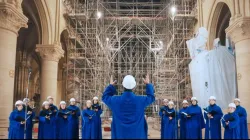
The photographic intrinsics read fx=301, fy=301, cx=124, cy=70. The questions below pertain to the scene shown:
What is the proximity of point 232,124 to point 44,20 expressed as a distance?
11096 millimetres

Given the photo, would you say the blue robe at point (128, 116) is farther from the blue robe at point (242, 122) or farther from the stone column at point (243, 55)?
the stone column at point (243, 55)

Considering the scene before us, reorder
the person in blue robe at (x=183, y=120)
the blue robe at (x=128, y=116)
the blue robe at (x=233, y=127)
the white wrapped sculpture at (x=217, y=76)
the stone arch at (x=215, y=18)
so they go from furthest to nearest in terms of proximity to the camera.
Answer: the stone arch at (x=215, y=18), the white wrapped sculpture at (x=217, y=76), the person in blue robe at (x=183, y=120), the blue robe at (x=233, y=127), the blue robe at (x=128, y=116)

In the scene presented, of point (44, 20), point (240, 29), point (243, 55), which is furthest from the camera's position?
point (44, 20)

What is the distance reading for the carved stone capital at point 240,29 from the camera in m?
11.2

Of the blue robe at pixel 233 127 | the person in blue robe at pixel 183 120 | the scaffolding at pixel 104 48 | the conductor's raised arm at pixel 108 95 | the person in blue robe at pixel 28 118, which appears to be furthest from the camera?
the scaffolding at pixel 104 48

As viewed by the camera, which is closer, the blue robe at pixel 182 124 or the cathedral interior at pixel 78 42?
the blue robe at pixel 182 124

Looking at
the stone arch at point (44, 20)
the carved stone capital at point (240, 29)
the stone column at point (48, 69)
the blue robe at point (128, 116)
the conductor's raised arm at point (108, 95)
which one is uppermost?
the stone arch at point (44, 20)

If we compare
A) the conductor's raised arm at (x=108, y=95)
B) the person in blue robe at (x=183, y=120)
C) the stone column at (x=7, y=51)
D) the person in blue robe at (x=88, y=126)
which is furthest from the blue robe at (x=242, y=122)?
the stone column at (x=7, y=51)

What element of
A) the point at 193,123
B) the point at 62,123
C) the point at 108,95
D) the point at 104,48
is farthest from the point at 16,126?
the point at 104,48

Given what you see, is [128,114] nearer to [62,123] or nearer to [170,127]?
[62,123]

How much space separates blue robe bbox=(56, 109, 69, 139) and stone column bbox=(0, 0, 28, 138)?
1892 millimetres

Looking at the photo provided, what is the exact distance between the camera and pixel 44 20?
50.9ft

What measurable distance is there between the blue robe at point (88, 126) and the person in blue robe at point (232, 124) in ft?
12.4

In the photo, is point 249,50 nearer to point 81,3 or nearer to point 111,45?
point 81,3
